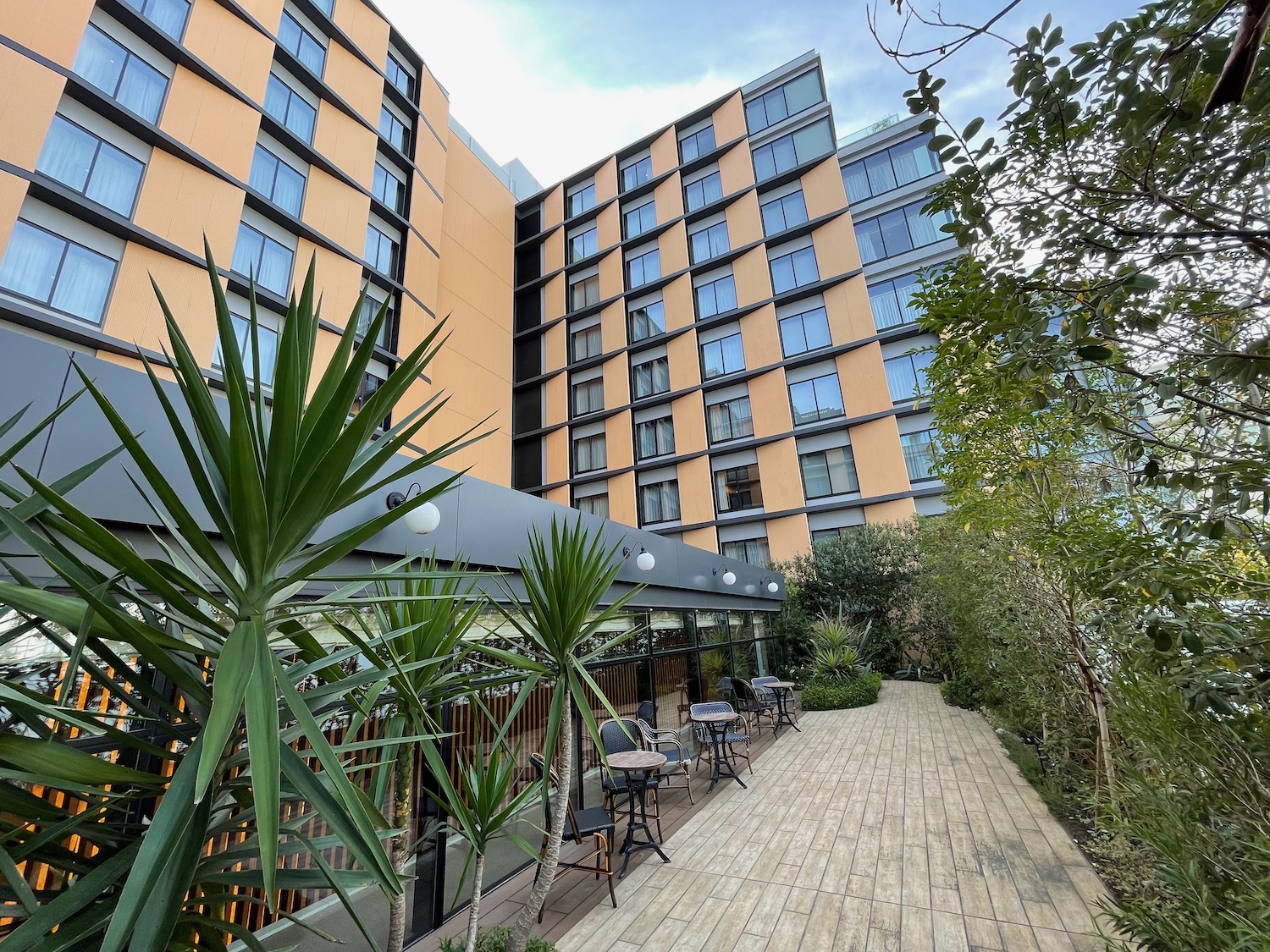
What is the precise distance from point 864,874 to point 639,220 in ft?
69.2

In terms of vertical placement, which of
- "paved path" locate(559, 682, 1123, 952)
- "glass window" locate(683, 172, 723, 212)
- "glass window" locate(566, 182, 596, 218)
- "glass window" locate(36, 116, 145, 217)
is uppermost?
"glass window" locate(566, 182, 596, 218)

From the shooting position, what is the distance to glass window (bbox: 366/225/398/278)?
41.5 feet

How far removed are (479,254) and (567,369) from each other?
16.6 ft

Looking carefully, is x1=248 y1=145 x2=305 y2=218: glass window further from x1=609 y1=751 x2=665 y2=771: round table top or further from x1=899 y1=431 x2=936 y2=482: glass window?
x1=899 y1=431 x2=936 y2=482: glass window

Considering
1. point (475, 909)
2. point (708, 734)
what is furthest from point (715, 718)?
point (475, 909)

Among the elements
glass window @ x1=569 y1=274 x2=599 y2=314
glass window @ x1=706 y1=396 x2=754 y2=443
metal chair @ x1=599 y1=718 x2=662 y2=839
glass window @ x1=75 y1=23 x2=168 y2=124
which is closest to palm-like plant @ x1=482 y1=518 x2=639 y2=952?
metal chair @ x1=599 y1=718 x2=662 y2=839

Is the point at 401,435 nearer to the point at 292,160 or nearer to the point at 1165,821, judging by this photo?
the point at 1165,821

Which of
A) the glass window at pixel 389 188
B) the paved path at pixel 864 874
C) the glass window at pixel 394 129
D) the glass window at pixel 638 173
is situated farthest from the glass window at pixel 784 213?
the paved path at pixel 864 874

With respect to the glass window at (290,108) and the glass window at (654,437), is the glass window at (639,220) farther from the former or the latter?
the glass window at (290,108)

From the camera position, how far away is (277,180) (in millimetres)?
10719

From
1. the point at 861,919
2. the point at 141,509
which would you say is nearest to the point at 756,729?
the point at 861,919

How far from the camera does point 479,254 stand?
17.3 meters

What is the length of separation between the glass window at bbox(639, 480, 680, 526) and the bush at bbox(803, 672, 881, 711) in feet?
25.4

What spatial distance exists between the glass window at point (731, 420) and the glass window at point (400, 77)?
12840 mm
